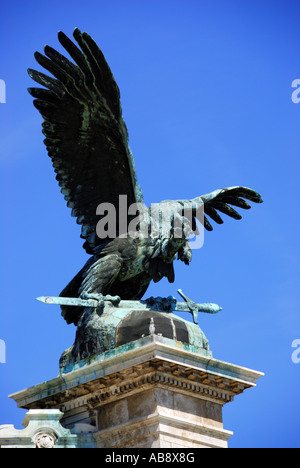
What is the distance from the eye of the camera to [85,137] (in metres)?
18.9

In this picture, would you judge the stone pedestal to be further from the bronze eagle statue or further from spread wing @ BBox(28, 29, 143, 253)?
spread wing @ BBox(28, 29, 143, 253)

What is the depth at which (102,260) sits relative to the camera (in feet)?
59.8

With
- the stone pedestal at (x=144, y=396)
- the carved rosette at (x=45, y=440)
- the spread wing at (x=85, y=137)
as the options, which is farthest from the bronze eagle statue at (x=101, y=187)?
the carved rosette at (x=45, y=440)

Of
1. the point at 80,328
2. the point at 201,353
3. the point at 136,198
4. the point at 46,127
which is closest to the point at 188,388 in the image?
the point at 201,353

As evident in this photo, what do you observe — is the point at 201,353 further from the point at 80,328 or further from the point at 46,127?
the point at 46,127

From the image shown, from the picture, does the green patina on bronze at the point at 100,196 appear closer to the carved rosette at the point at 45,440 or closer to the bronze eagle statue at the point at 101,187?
the bronze eagle statue at the point at 101,187

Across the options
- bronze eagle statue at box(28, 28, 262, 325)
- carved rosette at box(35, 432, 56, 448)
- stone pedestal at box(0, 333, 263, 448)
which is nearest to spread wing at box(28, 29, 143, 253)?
bronze eagle statue at box(28, 28, 262, 325)

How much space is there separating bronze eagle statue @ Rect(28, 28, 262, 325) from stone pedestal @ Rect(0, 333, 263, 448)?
1.44m

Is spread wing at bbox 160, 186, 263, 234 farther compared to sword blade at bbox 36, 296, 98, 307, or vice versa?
spread wing at bbox 160, 186, 263, 234

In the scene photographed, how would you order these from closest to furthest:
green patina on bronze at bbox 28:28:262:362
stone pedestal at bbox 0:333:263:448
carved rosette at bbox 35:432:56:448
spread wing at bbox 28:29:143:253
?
carved rosette at bbox 35:432:56:448 → stone pedestal at bbox 0:333:263:448 → green patina on bronze at bbox 28:28:262:362 → spread wing at bbox 28:29:143:253

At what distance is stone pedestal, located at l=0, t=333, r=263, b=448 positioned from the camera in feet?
54.2

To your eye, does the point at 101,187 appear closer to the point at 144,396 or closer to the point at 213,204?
the point at 213,204

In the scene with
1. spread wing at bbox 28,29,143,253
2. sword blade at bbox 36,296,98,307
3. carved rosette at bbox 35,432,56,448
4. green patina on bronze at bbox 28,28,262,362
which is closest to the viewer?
carved rosette at bbox 35,432,56,448

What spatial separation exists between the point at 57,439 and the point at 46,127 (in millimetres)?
5322
